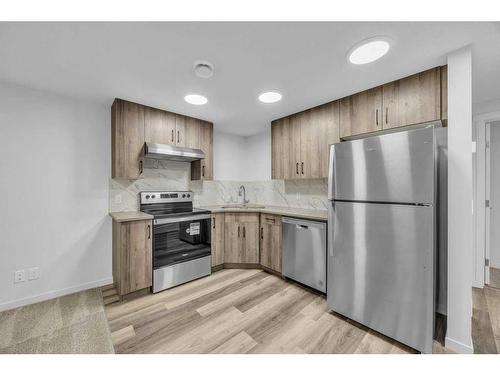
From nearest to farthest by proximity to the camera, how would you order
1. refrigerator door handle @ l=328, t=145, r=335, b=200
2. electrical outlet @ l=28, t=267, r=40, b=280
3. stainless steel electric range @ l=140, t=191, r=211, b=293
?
refrigerator door handle @ l=328, t=145, r=335, b=200 < electrical outlet @ l=28, t=267, r=40, b=280 < stainless steel electric range @ l=140, t=191, r=211, b=293

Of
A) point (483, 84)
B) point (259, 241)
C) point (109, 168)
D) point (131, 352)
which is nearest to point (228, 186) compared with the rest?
point (259, 241)

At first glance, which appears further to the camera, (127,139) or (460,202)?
(127,139)

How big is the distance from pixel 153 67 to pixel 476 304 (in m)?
3.97

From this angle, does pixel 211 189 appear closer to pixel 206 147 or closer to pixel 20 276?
pixel 206 147

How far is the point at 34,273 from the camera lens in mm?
2174

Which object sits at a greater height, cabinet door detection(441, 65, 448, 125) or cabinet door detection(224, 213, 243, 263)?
cabinet door detection(441, 65, 448, 125)

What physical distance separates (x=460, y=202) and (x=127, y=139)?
10.6ft

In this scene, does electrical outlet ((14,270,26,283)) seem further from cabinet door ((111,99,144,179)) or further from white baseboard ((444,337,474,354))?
white baseboard ((444,337,474,354))

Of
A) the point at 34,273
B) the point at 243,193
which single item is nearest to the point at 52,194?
the point at 34,273

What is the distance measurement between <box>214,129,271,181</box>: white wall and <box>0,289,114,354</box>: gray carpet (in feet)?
7.92

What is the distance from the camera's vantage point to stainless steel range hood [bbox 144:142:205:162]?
249cm

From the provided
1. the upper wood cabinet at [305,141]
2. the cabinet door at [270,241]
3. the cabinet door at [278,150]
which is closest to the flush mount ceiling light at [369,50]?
the upper wood cabinet at [305,141]

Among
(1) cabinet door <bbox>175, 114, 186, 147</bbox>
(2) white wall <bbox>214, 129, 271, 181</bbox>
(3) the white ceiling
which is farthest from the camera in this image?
(2) white wall <bbox>214, 129, 271, 181</bbox>

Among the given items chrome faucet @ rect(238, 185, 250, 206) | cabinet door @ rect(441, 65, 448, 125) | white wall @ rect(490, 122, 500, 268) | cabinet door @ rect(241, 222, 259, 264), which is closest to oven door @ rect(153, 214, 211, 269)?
cabinet door @ rect(241, 222, 259, 264)
